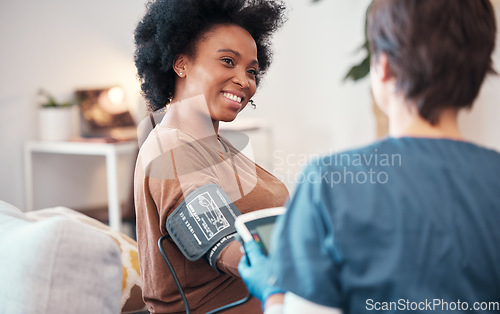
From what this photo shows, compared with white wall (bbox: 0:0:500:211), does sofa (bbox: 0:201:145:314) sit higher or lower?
lower

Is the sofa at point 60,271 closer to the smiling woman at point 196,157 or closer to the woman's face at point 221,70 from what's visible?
the smiling woman at point 196,157

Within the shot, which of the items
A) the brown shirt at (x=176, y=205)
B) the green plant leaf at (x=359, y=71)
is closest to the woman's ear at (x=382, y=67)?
Answer: the brown shirt at (x=176, y=205)

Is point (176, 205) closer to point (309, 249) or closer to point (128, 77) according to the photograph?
point (309, 249)

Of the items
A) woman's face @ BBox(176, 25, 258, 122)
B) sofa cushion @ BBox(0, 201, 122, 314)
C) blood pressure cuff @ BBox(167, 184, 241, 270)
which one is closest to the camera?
sofa cushion @ BBox(0, 201, 122, 314)

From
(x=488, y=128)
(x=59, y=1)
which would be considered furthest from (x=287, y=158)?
(x=59, y=1)

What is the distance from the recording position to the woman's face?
113 cm

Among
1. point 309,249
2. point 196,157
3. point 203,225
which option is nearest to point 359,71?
point 196,157

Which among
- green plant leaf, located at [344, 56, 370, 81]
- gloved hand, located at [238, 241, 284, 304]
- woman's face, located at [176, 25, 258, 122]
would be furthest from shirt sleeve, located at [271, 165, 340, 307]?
green plant leaf, located at [344, 56, 370, 81]

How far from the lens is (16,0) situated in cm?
293

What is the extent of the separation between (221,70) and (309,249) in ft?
1.99

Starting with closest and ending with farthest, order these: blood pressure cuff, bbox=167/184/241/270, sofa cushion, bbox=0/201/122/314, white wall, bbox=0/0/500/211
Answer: sofa cushion, bbox=0/201/122/314
blood pressure cuff, bbox=167/184/241/270
white wall, bbox=0/0/500/211

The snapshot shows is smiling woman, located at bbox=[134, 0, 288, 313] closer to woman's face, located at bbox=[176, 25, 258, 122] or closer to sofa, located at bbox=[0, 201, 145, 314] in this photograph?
woman's face, located at bbox=[176, 25, 258, 122]

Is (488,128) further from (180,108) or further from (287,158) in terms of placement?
(180,108)

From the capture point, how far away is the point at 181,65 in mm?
1172
